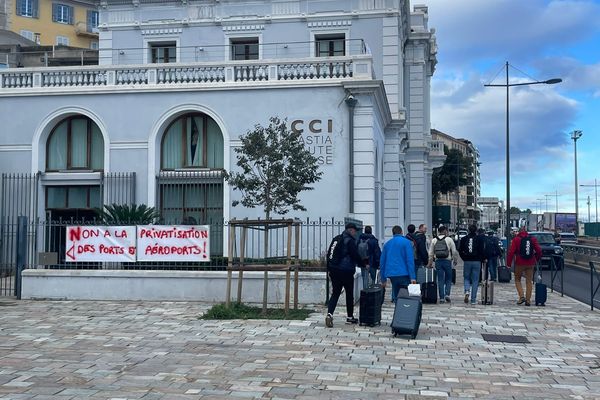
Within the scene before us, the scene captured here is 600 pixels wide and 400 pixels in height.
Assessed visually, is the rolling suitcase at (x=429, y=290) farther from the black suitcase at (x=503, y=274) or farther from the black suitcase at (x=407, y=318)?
the black suitcase at (x=503, y=274)

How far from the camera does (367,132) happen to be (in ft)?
64.8

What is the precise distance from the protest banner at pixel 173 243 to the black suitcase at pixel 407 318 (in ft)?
19.0

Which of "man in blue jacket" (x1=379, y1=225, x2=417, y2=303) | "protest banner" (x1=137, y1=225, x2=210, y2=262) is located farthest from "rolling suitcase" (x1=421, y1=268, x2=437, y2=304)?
"protest banner" (x1=137, y1=225, x2=210, y2=262)

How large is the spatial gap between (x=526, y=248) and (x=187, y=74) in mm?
10923

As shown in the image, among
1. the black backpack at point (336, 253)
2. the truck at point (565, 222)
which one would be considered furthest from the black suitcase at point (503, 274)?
the truck at point (565, 222)

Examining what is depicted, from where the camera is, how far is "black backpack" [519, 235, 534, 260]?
52.2ft

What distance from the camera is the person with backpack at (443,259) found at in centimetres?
1624

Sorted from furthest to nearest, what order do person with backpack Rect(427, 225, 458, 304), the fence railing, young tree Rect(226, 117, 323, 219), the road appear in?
the road
person with backpack Rect(427, 225, 458, 304)
the fence railing
young tree Rect(226, 117, 323, 219)

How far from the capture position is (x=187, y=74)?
20.7 metres

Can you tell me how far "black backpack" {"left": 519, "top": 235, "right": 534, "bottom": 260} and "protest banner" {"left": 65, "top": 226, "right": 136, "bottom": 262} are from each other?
8921 millimetres

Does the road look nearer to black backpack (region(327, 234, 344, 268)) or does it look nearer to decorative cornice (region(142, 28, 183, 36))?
black backpack (region(327, 234, 344, 268))

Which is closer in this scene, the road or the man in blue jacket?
the man in blue jacket

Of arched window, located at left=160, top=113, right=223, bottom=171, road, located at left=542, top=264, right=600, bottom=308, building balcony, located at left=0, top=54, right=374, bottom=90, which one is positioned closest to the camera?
road, located at left=542, top=264, right=600, bottom=308

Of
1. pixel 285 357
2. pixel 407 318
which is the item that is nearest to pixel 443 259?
pixel 407 318
